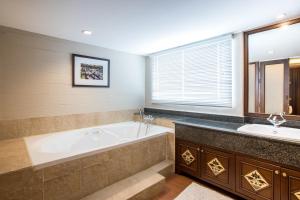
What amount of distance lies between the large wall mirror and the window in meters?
0.28

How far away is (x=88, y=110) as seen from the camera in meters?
3.12

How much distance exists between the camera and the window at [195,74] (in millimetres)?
2656

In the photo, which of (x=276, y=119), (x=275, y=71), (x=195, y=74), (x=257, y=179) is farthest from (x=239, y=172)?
(x=195, y=74)

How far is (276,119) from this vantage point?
213 cm

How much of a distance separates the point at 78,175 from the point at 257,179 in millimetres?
1940

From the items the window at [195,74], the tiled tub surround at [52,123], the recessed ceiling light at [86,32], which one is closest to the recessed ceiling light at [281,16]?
the window at [195,74]

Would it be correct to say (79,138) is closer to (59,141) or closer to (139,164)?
(59,141)

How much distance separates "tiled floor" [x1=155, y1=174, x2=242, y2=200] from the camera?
211 cm

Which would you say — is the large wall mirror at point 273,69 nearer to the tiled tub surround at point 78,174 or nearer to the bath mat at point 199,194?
the bath mat at point 199,194

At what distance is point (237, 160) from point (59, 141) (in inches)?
97.7

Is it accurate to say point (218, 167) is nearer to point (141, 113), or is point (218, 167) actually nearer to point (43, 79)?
point (141, 113)

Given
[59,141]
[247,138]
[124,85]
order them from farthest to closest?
[124,85], [59,141], [247,138]

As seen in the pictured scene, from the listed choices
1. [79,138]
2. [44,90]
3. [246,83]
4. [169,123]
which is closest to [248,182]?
[246,83]

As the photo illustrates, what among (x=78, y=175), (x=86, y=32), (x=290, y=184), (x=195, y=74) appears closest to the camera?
(x=290, y=184)
